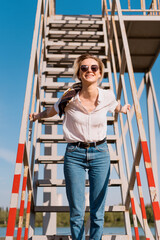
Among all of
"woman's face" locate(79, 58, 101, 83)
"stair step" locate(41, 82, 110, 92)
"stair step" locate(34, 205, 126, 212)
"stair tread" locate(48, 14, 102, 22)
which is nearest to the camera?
"woman's face" locate(79, 58, 101, 83)

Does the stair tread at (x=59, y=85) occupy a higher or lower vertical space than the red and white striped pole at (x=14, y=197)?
higher

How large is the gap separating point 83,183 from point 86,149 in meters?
0.28

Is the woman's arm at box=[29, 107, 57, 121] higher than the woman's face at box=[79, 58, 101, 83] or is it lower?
lower

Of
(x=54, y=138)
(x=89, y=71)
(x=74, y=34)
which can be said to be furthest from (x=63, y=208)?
(x=74, y=34)

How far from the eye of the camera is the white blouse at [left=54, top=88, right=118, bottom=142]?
2191 mm

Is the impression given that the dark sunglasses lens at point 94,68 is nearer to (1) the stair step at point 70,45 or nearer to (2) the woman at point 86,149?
(2) the woman at point 86,149

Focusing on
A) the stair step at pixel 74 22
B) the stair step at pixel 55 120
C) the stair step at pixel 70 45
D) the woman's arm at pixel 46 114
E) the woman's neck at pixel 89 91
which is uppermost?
the stair step at pixel 74 22

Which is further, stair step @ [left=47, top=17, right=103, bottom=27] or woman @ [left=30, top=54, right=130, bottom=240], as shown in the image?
stair step @ [left=47, top=17, right=103, bottom=27]

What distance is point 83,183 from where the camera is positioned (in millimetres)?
2174

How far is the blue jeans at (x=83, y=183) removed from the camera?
2.13 metres

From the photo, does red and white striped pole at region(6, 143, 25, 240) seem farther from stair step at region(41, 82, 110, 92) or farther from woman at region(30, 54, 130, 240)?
stair step at region(41, 82, 110, 92)

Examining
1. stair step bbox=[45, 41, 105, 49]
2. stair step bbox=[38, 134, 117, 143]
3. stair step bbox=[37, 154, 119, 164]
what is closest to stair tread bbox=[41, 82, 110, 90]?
stair step bbox=[38, 134, 117, 143]

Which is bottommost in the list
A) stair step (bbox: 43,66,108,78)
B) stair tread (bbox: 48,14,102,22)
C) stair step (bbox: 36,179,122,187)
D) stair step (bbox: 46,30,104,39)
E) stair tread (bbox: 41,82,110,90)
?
stair step (bbox: 36,179,122,187)

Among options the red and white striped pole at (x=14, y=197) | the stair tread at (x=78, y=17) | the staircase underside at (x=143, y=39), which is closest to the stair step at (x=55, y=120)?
the red and white striped pole at (x=14, y=197)
